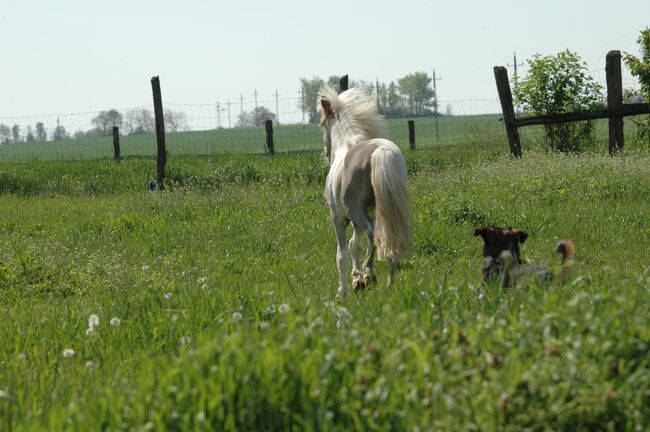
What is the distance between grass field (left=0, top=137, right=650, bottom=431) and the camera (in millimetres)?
3633

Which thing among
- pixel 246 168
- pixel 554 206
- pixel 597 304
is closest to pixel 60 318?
pixel 597 304

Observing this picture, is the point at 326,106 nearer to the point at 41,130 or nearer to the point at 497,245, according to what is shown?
the point at 497,245

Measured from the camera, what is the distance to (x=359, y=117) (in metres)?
9.66

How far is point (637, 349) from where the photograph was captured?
13.3 ft

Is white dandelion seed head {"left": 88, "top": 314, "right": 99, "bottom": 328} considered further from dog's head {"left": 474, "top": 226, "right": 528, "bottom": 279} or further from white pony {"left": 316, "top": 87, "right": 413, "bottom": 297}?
white pony {"left": 316, "top": 87, "right": 413, "bottom": 297}

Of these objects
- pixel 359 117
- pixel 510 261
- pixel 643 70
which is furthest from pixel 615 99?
pixel 510 261

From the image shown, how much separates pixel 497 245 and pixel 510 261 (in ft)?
1.19

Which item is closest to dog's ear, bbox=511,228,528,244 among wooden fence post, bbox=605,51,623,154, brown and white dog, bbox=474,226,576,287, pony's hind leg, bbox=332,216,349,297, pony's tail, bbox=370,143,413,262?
brown and white dog, bbox=474,226,576,287

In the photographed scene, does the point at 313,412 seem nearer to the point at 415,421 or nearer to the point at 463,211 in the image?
the point at 415,421

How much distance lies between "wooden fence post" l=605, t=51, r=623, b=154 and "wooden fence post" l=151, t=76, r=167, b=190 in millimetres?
9972

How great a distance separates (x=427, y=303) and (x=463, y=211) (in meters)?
7.38

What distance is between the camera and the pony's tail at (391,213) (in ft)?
26.5

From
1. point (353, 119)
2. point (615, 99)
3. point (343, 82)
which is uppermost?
point (343, 82)

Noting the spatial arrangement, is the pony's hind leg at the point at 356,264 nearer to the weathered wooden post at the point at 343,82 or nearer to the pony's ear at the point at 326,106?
the pony's ear at the point at 326,106
